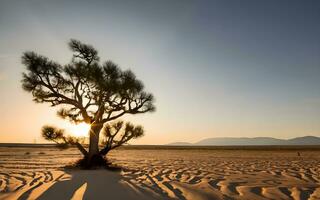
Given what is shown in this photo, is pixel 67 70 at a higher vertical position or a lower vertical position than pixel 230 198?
higher

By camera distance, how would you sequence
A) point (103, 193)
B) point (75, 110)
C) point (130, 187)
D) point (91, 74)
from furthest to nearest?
1. point (75, 110)
2. point (91, 74)
3. point (130, 187)
4. point (103, 193)

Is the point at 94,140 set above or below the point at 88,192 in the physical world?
above

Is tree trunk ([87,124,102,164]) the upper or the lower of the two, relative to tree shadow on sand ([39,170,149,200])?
upper

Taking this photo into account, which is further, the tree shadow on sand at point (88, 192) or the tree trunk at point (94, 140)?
the tree trunk at point (94, 140)

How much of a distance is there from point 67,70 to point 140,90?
3.97 meters

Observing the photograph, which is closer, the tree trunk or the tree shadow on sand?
the tree shadow on sand

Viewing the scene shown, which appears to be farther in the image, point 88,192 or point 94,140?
point 94,140

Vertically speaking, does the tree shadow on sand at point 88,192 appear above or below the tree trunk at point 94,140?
below

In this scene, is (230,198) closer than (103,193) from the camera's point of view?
Yes

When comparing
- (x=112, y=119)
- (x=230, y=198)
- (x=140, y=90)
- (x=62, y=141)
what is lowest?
(x=230, y=198)

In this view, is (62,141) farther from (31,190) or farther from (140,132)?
(31,190)

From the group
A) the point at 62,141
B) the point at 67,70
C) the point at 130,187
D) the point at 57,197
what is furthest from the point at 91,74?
the point at 57,197

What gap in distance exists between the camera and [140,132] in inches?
693

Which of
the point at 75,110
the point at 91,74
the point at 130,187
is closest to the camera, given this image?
the point at 130,187
